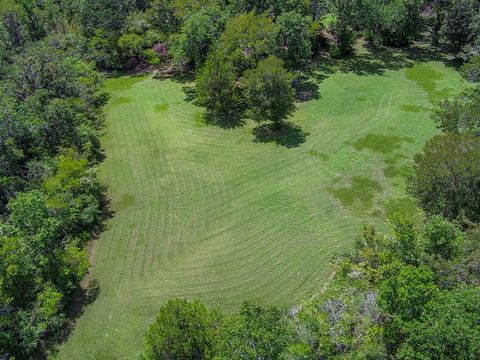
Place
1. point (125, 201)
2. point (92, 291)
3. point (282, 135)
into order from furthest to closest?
point (282, 135) → point (125, 201) → point (92, 291)

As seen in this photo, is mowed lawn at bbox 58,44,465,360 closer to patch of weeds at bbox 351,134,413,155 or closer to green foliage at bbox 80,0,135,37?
patch of weeds at bbox 351,134,413,155

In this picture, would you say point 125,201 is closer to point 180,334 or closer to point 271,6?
point 180,334

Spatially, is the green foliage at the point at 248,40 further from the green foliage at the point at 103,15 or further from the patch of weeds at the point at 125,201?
the patch of weeds at the point at 125,201

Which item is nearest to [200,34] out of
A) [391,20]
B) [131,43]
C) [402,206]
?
[131,43]

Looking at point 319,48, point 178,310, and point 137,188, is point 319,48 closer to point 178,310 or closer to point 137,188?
point 137,188

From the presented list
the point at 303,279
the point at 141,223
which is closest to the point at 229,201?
the point at 141,223

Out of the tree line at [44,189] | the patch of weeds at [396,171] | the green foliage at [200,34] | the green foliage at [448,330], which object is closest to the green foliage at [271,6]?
the green foliage at [200,34]

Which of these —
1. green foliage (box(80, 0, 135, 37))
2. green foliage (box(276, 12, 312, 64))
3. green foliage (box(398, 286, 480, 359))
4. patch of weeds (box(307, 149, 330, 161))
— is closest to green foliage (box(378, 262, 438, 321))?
green foliage (box(398, 286, 480, 359))
